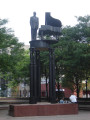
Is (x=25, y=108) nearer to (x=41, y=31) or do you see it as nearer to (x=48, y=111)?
(x=48, y=111)

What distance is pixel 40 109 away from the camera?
610 inches

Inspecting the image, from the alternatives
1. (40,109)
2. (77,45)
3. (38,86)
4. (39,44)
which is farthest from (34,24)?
(40,109)

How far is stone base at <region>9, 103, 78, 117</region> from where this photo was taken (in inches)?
597

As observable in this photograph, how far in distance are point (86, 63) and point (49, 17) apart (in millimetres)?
5640

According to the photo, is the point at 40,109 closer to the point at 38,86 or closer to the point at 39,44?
the point at 38,86

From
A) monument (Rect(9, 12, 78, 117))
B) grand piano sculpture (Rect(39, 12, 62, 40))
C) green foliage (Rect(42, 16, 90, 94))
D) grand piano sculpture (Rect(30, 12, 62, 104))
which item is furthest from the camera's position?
green foliage (Rect(42, 16, 90, 94))

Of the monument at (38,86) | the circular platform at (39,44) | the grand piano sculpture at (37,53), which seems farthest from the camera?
the circular platform at (39,44)

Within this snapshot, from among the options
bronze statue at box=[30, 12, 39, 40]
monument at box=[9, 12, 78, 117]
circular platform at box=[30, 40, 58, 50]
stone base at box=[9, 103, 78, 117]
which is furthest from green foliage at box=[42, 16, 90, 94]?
stone base at box=[9, 103, 78, 117]

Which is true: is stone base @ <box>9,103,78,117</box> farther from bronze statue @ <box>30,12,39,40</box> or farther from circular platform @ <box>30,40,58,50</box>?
bronze statue @ <box>30,12,39,40</box>

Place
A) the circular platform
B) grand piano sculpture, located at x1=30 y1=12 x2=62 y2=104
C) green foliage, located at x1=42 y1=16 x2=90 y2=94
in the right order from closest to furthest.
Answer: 1. grand piano sculpture, located at x1=30 y1=12 x2=62 y2=104
2. the circular platform
3. green foliage, located at x1=42 y1=16 x2=90 y2=94

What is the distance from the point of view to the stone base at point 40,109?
15156 mm

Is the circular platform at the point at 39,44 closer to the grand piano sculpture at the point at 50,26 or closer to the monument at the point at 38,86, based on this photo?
the monument at the point at 38,86

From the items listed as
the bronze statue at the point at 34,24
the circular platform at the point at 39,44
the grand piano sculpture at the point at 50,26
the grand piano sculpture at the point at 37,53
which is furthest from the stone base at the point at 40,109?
the grand piano sculpture at the point at 50,26

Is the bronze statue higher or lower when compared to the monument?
higher
